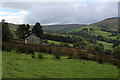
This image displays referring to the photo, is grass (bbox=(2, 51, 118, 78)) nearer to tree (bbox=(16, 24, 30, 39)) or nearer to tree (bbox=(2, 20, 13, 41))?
tree (bbox=(2, 20, 13, 41))

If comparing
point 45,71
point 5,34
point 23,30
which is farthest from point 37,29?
point 45,71

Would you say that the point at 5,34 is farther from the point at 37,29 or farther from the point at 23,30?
the point at 23,30

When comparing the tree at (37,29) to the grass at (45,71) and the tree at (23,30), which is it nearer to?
the tree at (23,30)

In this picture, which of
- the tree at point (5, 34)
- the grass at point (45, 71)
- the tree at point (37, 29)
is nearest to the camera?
the grass at point (45, 71)

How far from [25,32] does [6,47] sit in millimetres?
42111

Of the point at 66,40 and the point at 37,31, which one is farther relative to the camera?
the point at 66,40

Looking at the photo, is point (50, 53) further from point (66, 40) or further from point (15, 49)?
point (66, 40)

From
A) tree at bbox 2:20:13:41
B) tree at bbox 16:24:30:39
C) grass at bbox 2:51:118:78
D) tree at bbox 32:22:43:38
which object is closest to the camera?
grass at bbox 2:51:118:78

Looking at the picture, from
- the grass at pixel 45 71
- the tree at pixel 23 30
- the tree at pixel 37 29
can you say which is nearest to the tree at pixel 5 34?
the grass at pixel 45 71

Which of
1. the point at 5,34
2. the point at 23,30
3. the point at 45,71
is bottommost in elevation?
the point at 45,71

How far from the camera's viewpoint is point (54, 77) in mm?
7949

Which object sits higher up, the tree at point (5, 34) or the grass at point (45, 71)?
the tree at point (5, 34)

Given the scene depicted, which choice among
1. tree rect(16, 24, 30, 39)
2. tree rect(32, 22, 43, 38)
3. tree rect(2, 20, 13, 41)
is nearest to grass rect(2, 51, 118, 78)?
tree rect(2, 20, 13, 41)

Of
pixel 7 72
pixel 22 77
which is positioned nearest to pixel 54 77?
pixel 22 77
